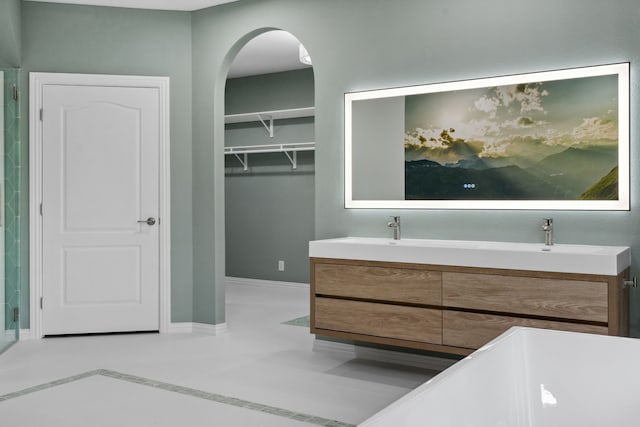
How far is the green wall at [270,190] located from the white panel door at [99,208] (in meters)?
2.20

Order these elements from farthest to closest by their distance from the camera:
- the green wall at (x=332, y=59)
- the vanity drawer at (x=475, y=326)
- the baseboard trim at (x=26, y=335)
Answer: the baseboard trim at (x=26, y=335)
the green wall at (x=332, y=59)
the vanity drawer at (x=475, y=326)

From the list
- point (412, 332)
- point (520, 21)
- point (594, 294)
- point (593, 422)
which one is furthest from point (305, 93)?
point (593, 422)

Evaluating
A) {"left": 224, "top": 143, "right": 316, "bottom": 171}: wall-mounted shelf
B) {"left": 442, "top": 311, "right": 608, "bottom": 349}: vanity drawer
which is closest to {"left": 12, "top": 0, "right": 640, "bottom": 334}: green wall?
{"left": 442, "top": 311, "right": 608, "bottom": 349}: vanity drawer

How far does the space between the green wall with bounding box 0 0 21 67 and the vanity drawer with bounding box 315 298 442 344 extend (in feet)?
9.08

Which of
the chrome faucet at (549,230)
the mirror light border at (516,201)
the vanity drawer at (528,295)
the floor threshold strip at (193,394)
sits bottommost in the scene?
the floor threshold strip at (193,394)

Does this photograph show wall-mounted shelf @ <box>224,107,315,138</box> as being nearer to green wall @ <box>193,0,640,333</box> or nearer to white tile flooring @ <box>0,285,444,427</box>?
green wall @ <box>193,0,640,333</box>

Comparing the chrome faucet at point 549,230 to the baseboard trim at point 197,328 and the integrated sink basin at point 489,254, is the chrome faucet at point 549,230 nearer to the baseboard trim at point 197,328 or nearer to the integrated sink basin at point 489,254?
the integrated sink basin at point 489,254

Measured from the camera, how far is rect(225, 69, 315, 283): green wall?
6809 mm

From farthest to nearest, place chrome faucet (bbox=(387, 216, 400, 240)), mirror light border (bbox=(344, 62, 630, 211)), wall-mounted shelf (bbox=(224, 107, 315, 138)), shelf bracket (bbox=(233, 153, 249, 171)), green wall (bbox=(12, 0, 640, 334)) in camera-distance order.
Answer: shelf bracket (bbox=(233, 153, 249, 171)) → wall-mounted shelf (bbox=(224, 107, 315, 138)) → chrome faucet (bbox=(387, 216, 400, 240)) → green wall (bbox=(12, 0, 640, 334)) → mirror light border (bbox=(344, 62, 630, 211))

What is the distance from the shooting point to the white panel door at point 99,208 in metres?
4.75

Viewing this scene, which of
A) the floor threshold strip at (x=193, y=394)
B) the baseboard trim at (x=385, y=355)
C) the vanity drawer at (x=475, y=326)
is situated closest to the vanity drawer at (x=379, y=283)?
the vanity drawer at (x=475, y=326)

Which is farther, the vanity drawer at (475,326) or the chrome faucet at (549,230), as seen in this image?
the chrome faucet at (549,230)

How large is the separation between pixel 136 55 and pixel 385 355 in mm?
3043

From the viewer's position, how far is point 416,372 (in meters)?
3.73
